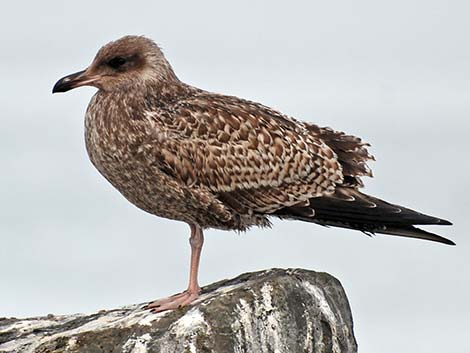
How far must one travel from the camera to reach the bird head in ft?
48.8

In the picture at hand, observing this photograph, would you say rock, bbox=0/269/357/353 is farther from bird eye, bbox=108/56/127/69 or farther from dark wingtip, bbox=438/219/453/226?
bird eye, bbox=108/56/127/69

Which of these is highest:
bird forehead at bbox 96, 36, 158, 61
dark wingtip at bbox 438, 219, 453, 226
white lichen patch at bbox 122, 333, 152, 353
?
bird forehead at bbox 96, 36, 158, 61

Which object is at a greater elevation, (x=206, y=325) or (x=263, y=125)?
(x=263, y=125)

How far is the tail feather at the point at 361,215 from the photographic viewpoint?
14.8 m

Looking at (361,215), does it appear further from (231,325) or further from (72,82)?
(72,82)

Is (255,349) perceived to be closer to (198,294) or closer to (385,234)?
(198,294)

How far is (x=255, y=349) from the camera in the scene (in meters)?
13.4

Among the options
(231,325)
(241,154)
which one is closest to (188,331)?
(231,325)

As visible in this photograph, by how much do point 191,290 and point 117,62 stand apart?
310cm

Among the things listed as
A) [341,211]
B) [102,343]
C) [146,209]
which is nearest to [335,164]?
[341,211]

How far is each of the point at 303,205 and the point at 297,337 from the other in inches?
73.5

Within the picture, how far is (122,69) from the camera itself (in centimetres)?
1498

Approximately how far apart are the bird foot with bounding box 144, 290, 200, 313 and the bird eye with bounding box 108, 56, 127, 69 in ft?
9.90

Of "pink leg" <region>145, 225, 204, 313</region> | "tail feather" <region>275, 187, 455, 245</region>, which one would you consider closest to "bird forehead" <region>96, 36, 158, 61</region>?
"pink leg" <region>145, 225, 204, 313</region>
